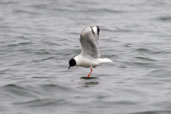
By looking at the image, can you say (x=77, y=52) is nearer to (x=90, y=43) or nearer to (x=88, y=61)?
(x=88, y=61)

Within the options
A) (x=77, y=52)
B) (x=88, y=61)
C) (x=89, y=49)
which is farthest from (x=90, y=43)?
(x=77, y=52)

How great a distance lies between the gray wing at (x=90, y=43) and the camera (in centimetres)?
1048

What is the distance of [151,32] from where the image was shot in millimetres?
17328

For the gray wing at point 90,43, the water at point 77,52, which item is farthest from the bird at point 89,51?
the water at point 77,52

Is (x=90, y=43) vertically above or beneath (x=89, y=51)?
above

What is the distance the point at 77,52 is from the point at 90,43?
3.68m

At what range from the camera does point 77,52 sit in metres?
14.5

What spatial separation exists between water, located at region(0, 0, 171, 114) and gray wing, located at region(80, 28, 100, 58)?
0.60 metres

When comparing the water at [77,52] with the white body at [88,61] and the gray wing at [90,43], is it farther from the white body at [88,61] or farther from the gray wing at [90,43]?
the gray wing at [90,43]

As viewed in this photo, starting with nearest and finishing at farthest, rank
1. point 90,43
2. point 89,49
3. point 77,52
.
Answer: point 90,43
point 89,49
point 77,52

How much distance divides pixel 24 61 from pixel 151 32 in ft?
18.7

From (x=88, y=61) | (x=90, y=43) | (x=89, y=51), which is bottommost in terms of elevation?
(x=88, y=61)

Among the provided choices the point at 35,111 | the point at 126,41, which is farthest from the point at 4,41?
the point at 35,111

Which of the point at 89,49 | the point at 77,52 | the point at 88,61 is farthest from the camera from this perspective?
the point at 77,52
